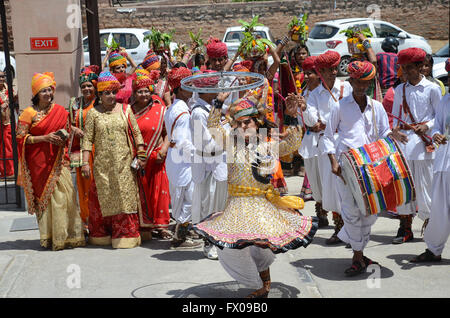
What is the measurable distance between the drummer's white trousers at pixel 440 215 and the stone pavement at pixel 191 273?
221 millimetres

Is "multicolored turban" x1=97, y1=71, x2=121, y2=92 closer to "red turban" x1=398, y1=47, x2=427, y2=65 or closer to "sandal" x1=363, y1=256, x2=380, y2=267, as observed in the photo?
"red turban" x1=398, y1=47, x2=427, y2=65

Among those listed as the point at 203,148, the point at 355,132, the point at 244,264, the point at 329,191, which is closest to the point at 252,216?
the point at 244,264

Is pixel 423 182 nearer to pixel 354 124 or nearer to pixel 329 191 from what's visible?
pixel 329 191

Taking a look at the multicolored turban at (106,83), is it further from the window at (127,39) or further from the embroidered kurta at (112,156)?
the window at (127,39)

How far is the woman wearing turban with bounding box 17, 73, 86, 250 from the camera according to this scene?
22.2 ft

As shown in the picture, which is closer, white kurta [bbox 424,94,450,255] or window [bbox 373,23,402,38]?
white kurta [bbox 424,94,450,255]

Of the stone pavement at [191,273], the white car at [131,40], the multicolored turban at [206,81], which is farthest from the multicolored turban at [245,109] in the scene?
the white car at [131,40]

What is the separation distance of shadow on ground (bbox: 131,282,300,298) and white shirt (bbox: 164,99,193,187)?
1.41 metres

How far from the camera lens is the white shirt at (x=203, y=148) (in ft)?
19.1

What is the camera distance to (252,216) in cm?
495

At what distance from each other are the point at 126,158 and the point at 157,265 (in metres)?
1.27

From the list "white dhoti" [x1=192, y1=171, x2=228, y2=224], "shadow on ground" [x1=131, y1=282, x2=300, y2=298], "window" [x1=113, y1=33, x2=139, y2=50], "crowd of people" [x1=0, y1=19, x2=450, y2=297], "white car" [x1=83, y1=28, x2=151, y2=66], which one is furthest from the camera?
"window" [x1=113, y1=33, x2=139, y2=50]

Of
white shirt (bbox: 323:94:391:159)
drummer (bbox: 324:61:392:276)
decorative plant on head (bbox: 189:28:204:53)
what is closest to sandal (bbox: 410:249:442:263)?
drummer (bbox: 324:61:392:276)
